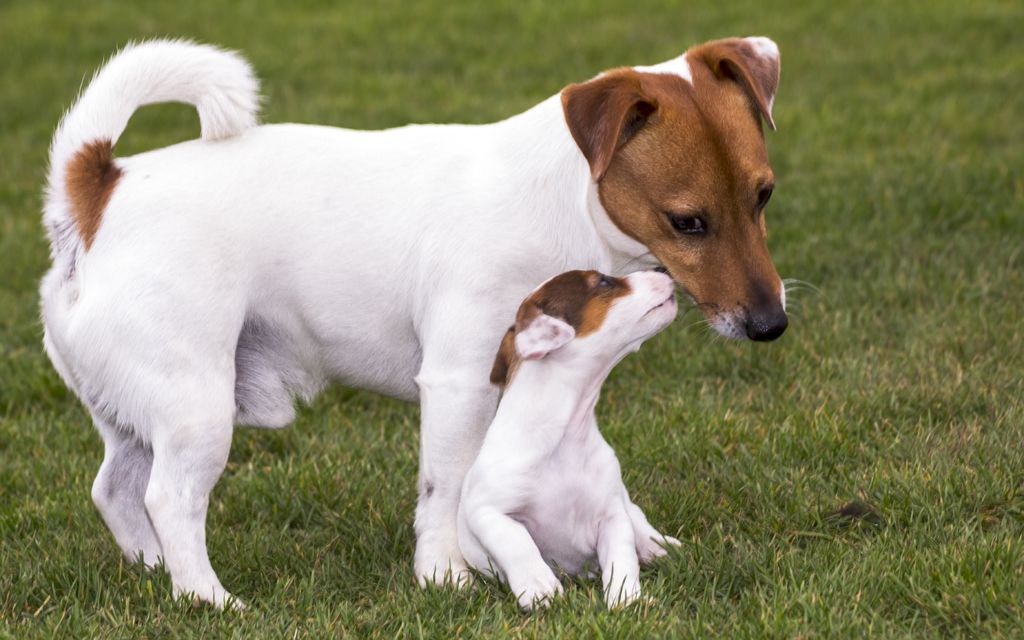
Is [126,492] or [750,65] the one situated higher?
[750,65]

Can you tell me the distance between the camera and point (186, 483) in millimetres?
4414

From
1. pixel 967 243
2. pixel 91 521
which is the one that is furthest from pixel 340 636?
pixel 967 243

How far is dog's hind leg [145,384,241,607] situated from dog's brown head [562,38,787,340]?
4.55ft

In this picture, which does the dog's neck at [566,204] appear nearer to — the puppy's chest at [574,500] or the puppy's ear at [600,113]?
the puppy's ear at [600,113]

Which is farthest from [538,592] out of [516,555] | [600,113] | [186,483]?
[600,113]

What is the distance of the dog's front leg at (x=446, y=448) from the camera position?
4.48 metres

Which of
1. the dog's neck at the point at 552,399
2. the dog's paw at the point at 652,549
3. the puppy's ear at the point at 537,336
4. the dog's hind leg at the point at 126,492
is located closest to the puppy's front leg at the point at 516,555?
the dog's neck at the point at 552,399

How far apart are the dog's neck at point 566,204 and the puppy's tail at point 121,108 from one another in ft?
3.07

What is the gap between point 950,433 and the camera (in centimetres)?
523

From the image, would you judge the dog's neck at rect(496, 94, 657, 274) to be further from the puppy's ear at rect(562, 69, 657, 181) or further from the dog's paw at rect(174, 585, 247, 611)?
the dog's paw at rect(174, 585, 247, 611)

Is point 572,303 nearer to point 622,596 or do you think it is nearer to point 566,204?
point 566,204

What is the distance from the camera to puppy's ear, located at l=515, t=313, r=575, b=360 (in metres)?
4.20

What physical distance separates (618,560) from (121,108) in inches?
84.3

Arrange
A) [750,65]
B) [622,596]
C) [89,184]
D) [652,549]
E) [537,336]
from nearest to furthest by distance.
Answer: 1. [622,596]
2. [537,336]
3. [652,549]
4. [89,184]
5. [750,65]
